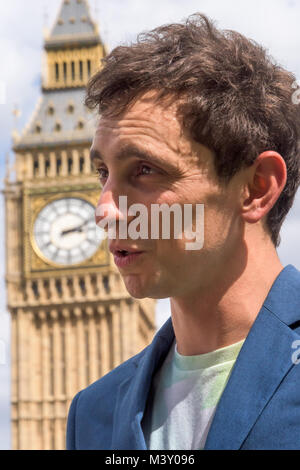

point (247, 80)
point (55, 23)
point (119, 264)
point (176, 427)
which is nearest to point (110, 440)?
point (176, 427)

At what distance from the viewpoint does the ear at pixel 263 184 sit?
7.73 feet

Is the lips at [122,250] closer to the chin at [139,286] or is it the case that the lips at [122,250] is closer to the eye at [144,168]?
the chin at [139,286]

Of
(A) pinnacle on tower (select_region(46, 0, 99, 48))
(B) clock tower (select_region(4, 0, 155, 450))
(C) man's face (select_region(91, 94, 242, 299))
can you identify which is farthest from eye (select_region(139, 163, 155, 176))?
(A) pinnacle on tower (select_region(46, 0, 99, 48))

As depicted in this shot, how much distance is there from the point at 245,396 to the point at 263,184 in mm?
447

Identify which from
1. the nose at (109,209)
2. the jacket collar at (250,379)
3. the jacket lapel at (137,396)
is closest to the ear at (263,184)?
the jacket collar at (250,379)

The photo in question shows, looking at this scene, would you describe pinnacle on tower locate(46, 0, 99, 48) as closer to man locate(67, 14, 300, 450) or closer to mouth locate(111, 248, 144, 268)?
man locate(67, 14, 300, 450)

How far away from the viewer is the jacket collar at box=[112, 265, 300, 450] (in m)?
2.20

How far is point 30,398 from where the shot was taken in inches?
1344

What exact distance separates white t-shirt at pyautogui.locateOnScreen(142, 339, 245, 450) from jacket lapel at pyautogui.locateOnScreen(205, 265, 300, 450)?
8 centimetres

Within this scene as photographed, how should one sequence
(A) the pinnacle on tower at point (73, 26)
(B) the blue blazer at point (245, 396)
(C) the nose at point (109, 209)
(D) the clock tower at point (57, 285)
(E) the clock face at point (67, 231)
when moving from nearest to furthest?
(B) the blue blazer at point (245, 396), (C) the nose at point (109, 209), (E) the clock face at point (67, 231), (D) the clock tower at point (57, 285), (A) the pinnacle on tower at point (73, 26)
